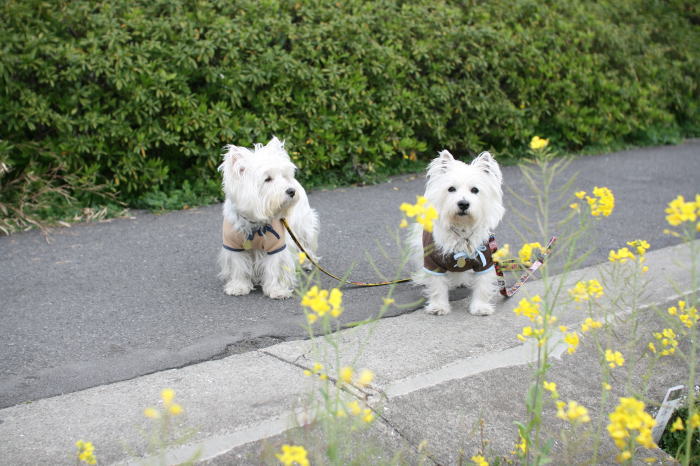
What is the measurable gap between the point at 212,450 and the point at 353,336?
1.39 m

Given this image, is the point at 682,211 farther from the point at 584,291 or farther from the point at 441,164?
the point at 441,164

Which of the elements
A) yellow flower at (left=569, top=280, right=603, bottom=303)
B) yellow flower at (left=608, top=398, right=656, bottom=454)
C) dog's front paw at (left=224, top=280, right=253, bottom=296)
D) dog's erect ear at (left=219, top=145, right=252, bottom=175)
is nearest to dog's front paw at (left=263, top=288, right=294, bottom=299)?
dog's front paw at (left=224, top=280, right=253, bottom=296)

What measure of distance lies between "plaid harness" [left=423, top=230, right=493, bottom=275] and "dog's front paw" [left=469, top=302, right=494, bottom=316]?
0.74 ft

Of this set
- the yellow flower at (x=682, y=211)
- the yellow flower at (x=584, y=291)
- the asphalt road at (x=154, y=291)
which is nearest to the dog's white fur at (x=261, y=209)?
the asphalt road at (x=154, y=291)

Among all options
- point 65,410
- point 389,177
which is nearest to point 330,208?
point 389,177

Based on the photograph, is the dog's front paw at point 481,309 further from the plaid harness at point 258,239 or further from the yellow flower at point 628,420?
the yellow flower at point 628,420

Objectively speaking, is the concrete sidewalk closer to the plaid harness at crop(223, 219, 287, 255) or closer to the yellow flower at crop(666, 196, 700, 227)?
the yellow flower at crop(666, 196, 700, 227)

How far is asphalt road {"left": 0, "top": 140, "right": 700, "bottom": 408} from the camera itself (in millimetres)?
3828

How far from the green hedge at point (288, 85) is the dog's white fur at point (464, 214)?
3.46 m

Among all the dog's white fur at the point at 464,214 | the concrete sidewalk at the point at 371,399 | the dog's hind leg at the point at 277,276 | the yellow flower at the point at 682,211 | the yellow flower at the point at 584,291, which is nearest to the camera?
the yellow flower at the point at 682,211

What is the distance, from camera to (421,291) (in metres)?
5.06

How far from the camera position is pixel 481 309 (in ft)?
14.7

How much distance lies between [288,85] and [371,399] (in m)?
5.30

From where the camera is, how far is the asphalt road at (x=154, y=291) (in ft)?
12.6
